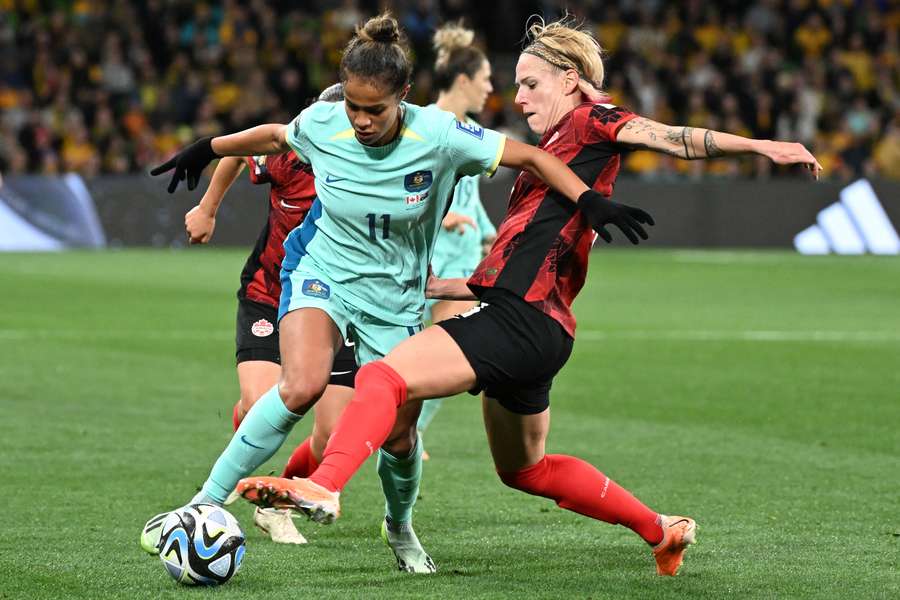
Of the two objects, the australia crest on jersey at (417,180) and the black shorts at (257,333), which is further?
the black shorts at (257,333)

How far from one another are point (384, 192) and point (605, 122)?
2.49 ft

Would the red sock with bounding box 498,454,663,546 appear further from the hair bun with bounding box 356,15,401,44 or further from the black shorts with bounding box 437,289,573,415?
the hair bun with bounding box 356,15,401,44

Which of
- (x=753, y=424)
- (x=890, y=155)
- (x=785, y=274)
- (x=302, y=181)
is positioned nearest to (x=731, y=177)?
(x=890, y=155)

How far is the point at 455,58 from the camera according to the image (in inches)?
319

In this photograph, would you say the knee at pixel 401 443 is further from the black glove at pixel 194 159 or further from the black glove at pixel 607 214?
the black glove at pixel 194 159

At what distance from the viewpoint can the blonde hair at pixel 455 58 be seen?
26.5ft

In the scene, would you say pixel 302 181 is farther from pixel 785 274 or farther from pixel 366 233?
pixel 785 274

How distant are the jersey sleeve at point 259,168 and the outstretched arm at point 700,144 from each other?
182 cm

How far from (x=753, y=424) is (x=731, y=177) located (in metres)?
16.4

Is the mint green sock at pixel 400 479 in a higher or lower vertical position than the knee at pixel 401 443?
lower

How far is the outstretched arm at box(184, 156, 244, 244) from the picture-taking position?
5.97 metres

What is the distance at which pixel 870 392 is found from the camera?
33.6ft

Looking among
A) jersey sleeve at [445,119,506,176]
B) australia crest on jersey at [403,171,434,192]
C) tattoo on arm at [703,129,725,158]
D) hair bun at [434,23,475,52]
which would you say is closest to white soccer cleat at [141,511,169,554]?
australia crest on jersey at [403,171,434,192]

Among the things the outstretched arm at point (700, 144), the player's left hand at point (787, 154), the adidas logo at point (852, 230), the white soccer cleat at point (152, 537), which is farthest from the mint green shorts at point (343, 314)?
the adidas logo at point (852, 230)
